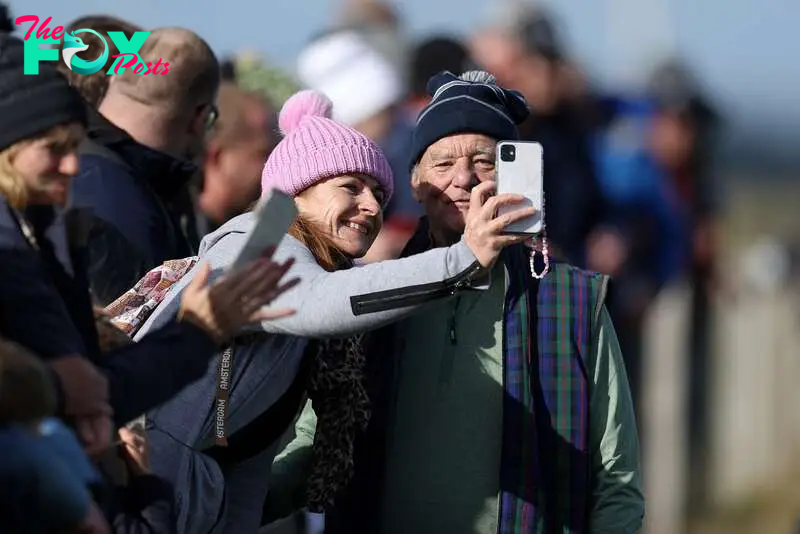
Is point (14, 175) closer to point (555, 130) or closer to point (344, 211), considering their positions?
point (344, 211)

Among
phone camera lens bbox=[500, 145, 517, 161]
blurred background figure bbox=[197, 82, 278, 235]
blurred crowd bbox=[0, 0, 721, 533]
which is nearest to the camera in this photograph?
blurred crowd bbox=[0, 0, 721, 533]

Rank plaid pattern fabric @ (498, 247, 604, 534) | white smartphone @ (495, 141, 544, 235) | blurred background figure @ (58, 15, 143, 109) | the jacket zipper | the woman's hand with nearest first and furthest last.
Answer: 1. the woman's hand
2. the jacket zipper
3. white smartphone @ (495, 141, 544, 235)
4. plaid pattern fabric @ (498, 247, 604, 534)
5. blurred background figure @ (58, 15, 143, 109)

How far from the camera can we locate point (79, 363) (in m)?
3.61

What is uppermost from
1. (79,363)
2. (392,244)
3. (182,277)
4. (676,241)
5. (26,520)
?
(676,241)

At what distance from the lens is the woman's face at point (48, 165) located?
3830 millimetres

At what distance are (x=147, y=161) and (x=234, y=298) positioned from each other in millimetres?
1792

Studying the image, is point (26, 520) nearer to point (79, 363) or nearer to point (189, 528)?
point (79, 363)

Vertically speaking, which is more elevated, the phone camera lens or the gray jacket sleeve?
the phone camera lens

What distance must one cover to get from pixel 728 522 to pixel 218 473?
8.24 m

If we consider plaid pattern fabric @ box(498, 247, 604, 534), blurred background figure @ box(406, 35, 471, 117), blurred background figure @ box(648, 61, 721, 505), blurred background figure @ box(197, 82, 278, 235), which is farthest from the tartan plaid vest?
blurred background figure @ box(648, 61, 721, 505)

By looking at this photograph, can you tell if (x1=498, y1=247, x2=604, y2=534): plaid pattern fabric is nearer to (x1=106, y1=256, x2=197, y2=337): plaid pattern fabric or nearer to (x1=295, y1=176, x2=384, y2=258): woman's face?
(x1=295, y1=176, x2=384, y2=258): woman's face

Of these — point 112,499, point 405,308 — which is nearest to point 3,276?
point 112,499

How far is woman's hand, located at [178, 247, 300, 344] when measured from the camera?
381cm

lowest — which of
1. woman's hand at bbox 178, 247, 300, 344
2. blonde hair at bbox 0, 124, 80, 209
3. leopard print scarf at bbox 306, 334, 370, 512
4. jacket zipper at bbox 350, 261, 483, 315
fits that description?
leopard print scarf at bbox 306, 334, 370, 512
